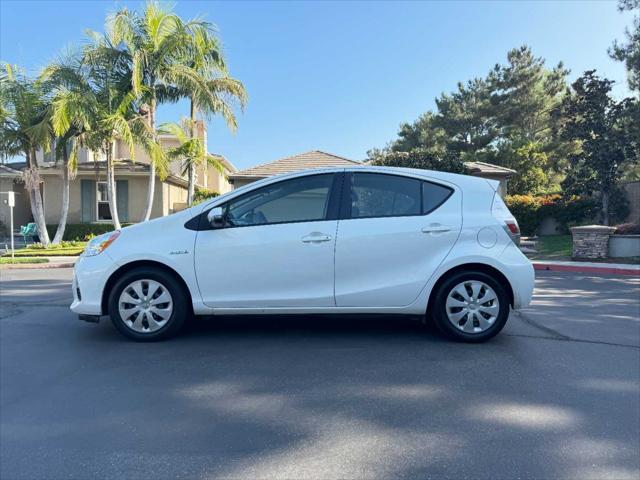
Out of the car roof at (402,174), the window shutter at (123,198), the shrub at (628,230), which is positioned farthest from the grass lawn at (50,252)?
the shrub at (628,230)

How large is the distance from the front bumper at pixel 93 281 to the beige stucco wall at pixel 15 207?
70.6 ft

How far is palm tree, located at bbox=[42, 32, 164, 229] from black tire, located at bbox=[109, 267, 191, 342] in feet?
43.0

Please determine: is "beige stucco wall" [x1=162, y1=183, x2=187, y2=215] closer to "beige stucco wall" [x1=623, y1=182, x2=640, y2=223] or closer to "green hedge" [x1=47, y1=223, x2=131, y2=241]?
"green hedge" [x1=47, y1=223, x2=131, y2=241]

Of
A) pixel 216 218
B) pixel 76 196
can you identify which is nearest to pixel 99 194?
pixel 76 196

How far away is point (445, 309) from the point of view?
15.3ft

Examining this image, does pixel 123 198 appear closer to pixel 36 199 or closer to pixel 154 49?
pixel 36 199

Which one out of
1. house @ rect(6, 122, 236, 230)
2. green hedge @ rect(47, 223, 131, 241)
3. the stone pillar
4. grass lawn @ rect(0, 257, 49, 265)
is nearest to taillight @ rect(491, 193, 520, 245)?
the stone pillar

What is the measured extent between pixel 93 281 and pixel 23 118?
15.7m

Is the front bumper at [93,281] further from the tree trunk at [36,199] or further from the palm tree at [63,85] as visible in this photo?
the tree trunk at [36,199]

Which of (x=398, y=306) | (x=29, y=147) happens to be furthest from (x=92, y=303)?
(x=29, y=147)

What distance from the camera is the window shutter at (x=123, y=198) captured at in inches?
859

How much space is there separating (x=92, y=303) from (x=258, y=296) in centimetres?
166

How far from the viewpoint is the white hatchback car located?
181 inches

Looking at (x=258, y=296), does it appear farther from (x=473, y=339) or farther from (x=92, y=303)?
(x=473, y=339)
